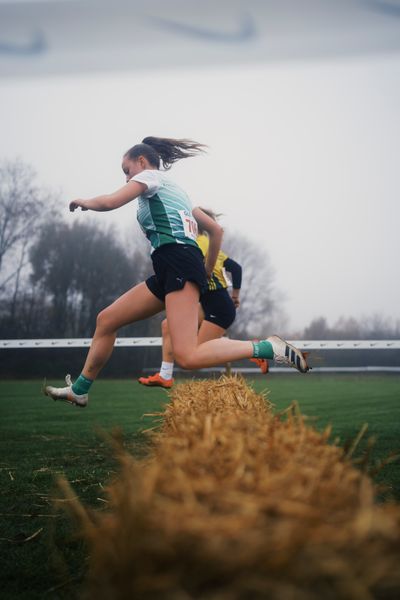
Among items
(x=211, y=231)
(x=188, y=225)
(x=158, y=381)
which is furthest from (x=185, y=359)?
(x=158, y=381)

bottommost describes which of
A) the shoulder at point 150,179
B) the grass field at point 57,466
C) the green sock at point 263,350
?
the grass field at point 57,466

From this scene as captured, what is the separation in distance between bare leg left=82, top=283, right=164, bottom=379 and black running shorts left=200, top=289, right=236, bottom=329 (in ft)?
6.06

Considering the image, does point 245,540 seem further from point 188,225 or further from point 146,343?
point 146,343

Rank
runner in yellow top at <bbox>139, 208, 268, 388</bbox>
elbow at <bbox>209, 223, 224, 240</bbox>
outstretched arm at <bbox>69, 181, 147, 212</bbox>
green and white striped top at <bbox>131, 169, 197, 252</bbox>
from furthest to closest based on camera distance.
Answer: runner in yellow top at <bbox>139, 208, 268, 388</bbox> < elbow at <bbox>209, 223, 224, 240</bbox> < green and white striped top at <bbox>131, 169, 197, 252</bbox> < outstretched arm at <bbox>69, 181, 147, 212</bbox>

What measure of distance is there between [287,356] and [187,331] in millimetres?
829

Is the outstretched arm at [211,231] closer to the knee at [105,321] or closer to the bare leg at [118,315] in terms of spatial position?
the bare leg at [118,315]

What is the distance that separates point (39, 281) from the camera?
3091cm

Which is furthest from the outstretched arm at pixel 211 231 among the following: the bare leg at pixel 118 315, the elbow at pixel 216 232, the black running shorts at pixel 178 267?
the bare leg at pixel 118 315

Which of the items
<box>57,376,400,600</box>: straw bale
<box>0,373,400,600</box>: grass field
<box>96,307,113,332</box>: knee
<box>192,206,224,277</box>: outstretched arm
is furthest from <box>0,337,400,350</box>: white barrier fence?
<box>57,376,400,600</box>: straw bale

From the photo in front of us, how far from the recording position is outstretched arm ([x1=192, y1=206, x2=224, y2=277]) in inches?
156

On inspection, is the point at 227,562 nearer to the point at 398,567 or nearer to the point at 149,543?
the point at 149,543

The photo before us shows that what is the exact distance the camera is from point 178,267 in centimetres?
334

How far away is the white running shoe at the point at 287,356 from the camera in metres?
3.60

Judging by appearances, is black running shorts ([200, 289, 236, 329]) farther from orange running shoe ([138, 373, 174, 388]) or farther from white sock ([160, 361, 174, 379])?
orange running shoe ([138, 373, 174, 388])
